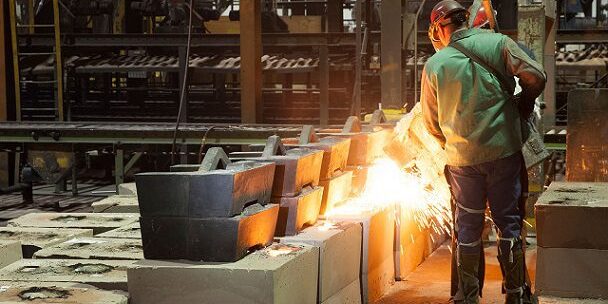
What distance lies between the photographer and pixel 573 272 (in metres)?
4.62

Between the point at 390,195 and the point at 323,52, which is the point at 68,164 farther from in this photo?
the point at 390,195

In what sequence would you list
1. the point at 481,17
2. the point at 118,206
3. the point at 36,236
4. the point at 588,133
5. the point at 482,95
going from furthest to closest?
1. the point at 118,206
2. the point at 588,133
3. the point at 36,236
4. the point at 481,17
5. the point at 482,95

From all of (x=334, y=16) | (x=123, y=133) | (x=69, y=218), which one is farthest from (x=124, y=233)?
(x=334, y=16)

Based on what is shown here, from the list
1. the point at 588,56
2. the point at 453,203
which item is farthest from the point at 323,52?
the point at 453,203

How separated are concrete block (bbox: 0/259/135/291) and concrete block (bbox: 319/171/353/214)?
123 centimetres

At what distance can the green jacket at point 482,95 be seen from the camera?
13.5ft

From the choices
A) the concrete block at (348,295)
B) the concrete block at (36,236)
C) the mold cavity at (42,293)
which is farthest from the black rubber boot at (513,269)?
the concrete block at (36,236)

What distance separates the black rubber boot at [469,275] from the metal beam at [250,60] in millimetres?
9764

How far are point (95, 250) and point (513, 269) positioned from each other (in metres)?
2.18

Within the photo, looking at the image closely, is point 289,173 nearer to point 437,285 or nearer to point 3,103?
point 437,285

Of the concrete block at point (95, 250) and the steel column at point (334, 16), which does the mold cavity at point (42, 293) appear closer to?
the concrete block at point (95, 250)

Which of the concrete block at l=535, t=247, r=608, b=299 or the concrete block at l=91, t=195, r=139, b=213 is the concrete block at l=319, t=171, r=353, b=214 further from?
the concrete block at l=91, t=195, r=139, b=213

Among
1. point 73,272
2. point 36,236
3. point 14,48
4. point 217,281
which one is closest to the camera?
point 217,281

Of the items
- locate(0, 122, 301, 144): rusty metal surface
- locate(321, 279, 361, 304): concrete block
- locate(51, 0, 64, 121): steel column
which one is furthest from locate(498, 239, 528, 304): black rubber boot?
locate(51, 0, 64, 121): steel column
